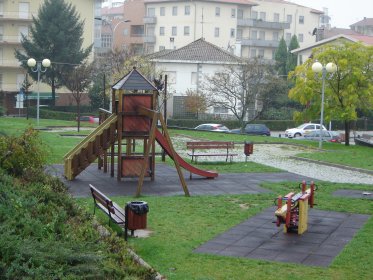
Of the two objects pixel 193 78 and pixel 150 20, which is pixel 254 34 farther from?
pixel 193 78

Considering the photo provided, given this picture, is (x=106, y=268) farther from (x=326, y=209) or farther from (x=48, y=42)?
(x=48, y=42)

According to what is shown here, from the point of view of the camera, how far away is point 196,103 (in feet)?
183

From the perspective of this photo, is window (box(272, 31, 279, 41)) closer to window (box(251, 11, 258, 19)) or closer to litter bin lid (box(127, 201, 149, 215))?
window (box(251, 11, 258, 19))

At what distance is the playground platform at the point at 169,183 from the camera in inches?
782

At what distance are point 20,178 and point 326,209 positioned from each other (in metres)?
7.77

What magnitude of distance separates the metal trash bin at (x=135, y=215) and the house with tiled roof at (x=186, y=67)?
45.4m

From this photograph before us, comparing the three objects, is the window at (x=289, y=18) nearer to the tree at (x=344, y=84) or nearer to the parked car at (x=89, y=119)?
the parked car at (x=89, y=119)

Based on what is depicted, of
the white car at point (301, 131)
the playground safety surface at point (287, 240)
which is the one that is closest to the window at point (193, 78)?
the white car at point (301, 131)

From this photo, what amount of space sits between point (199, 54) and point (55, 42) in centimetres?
1303

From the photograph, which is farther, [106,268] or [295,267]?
[295,267]

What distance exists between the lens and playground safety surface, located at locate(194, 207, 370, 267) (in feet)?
41.7

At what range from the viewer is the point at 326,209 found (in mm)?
17438

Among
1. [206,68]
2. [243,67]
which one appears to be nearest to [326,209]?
[243,67]

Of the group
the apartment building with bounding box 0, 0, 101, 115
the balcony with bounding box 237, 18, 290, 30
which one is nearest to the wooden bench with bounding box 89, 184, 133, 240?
the apartment building with bounding box 0, 0, 101, 115
